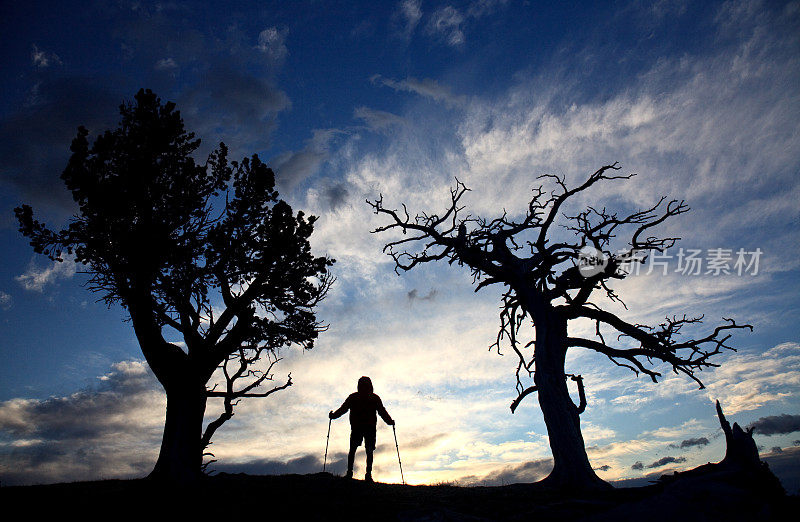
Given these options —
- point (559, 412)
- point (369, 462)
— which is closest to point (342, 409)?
point (369, 462)

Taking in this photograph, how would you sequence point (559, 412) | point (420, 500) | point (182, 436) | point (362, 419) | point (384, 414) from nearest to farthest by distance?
1. point (420, 500)
2. point (559, 412)
3. point (362, 419)
4. point (182, 436)
5. point (384, 414)

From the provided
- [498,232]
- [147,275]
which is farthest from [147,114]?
[498,232]

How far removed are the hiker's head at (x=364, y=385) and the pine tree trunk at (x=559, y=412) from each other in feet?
14.3

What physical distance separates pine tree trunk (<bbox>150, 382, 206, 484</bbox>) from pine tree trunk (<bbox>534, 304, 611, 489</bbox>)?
866 centimetres

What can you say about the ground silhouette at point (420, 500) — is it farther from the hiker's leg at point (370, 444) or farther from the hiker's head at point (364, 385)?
the hiker's head at point (364, 385)

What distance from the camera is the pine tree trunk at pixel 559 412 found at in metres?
9.65

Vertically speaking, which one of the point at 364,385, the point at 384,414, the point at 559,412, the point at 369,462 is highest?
the point at 364,385

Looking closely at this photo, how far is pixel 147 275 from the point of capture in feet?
38.2

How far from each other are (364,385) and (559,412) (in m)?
4.90

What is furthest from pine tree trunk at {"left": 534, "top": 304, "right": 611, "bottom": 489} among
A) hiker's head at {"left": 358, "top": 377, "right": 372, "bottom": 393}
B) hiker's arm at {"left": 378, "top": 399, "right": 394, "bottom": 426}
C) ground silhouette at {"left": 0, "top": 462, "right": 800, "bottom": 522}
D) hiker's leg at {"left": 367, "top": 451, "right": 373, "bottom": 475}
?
hiker's head at {"left": 358, "top": 377, "right": 372, "bottom": 393}

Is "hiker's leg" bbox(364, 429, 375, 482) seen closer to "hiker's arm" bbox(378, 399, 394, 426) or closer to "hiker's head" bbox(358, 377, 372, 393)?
"hiker's arm" bbox(378, 399, 394, 426)

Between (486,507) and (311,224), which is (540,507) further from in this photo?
(311,224)

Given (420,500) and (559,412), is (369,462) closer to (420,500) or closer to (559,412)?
(420,500)

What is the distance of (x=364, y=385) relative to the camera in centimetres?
1131
